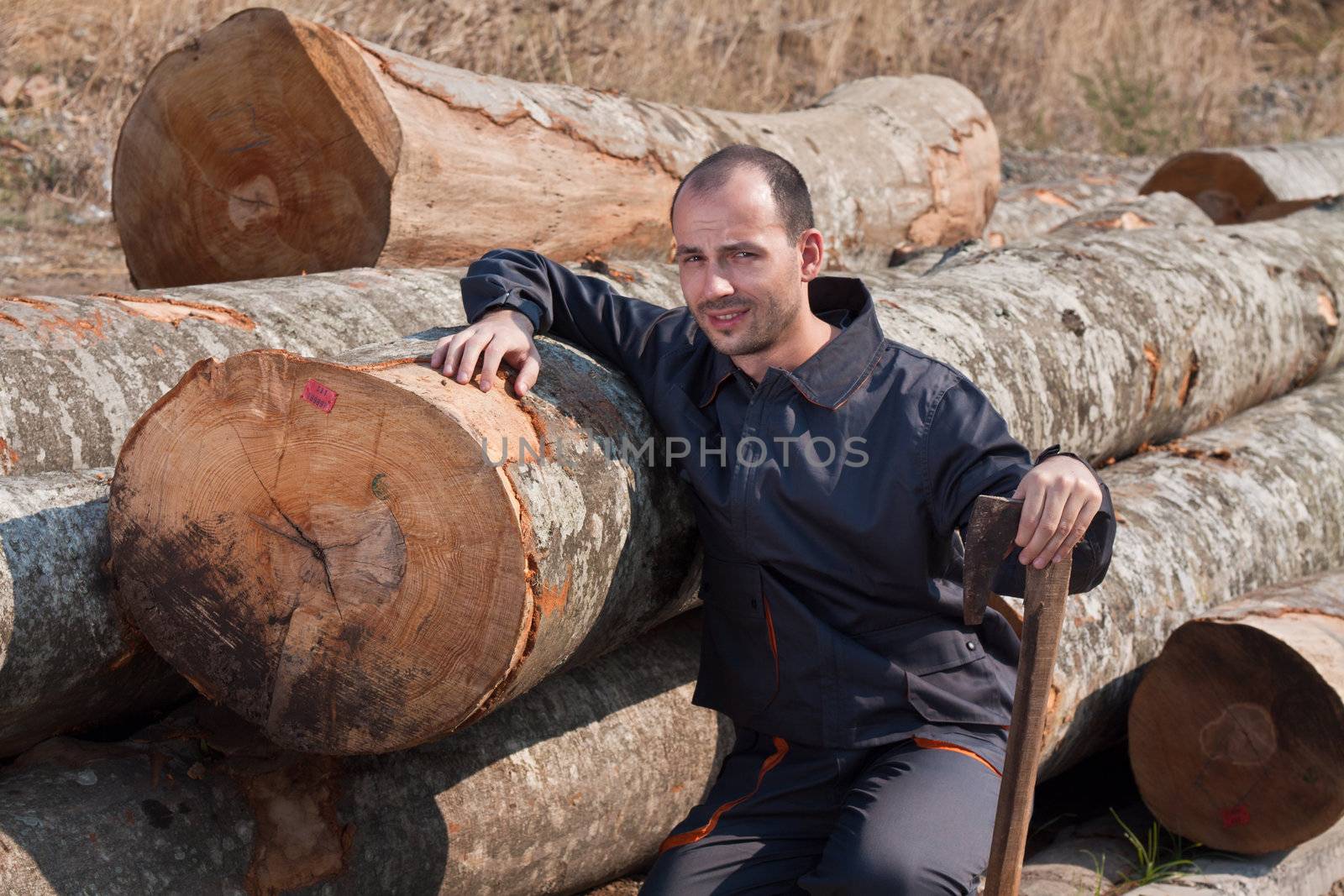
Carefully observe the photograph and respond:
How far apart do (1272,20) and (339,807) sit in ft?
52.9

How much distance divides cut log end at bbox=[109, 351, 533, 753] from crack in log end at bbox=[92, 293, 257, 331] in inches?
32.1

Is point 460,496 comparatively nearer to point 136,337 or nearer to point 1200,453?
point 136,337

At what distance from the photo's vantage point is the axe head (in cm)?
219

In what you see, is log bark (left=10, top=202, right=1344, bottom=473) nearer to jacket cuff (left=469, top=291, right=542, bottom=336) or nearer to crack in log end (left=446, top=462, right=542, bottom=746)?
jacket cuff (left=469, top=291, right=542, bottom=336)

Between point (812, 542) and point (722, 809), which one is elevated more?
point (812, 542)

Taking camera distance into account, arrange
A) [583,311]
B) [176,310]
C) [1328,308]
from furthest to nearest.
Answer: [1328,308] < [176,310] < [583,311]

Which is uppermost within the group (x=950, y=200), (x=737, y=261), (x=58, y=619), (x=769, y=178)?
(x=769, y=178)

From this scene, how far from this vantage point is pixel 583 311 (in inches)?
110

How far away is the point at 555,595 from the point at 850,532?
0.58 m

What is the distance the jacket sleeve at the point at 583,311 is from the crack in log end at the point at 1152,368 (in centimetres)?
195

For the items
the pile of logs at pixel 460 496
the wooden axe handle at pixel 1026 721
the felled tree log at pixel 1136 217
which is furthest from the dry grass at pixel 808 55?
the wooden axe handle at pixel 1026 721

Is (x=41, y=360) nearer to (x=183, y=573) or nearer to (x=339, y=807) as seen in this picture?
(x=183, y=573)

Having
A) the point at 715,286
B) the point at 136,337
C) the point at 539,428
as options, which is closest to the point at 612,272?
the point at 715,286

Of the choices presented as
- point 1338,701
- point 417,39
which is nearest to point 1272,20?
point 417,39
